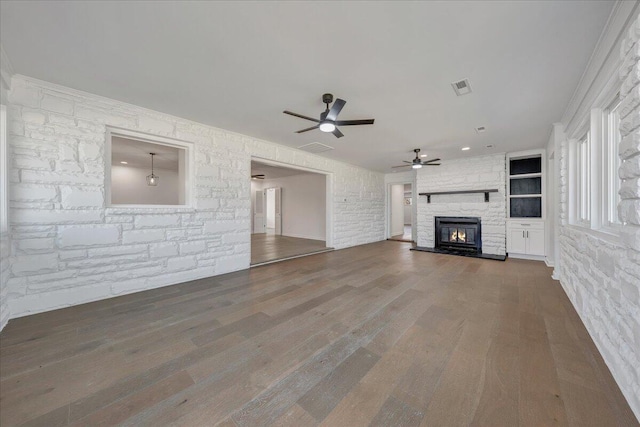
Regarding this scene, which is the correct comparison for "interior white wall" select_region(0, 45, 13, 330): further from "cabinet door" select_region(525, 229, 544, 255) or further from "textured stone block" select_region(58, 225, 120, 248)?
"cabinet door" select_region(525, 229, 544, 255)

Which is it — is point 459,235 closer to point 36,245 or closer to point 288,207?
point 288,207

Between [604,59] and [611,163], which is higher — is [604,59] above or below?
above

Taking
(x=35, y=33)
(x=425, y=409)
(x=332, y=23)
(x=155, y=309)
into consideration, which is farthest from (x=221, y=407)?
(x=35, y=33)

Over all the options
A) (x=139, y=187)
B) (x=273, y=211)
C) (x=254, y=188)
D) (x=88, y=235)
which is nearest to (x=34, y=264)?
(x=88, y=235)

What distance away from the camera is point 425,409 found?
1.30 metres

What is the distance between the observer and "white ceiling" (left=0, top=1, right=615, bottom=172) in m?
1.62

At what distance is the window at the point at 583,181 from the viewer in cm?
258

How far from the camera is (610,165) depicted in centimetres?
196

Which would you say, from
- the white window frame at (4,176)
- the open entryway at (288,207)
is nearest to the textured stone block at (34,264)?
the white window frame at (4,176)

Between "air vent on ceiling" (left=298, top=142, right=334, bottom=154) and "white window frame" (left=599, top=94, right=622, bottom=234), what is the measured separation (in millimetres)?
3748

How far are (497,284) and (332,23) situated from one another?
3914 millimetres

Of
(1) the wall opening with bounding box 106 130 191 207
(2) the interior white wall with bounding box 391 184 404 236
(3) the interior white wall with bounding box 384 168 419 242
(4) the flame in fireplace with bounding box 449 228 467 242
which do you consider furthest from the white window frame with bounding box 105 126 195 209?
(2) the interior white wall with bounding box 391 184 404 236

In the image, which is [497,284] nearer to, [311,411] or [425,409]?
[425,409]

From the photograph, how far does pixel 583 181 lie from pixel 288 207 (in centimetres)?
759
